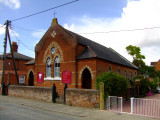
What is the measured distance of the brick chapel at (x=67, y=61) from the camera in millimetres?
18875

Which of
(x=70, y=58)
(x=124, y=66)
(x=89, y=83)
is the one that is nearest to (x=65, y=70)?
(x=70, y=58)

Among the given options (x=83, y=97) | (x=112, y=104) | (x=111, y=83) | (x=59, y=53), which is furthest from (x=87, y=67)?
(x=112, y=104)

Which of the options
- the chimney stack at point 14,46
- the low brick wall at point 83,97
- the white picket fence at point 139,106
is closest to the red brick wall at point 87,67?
the low brick wall at point 83,97

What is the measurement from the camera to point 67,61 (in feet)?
66.2

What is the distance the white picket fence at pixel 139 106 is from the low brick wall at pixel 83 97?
39.9 inches

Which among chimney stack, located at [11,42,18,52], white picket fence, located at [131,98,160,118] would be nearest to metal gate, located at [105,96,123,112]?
white picket fence, located at [131,98,160,118]

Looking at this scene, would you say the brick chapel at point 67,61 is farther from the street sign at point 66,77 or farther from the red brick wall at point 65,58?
the street sign at point 66,77

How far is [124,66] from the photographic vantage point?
27516 millimetres

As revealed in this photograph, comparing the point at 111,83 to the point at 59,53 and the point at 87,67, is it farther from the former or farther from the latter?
the point at 59,53

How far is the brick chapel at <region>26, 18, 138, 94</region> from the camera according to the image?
18875mm

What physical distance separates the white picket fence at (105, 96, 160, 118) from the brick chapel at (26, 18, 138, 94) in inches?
234

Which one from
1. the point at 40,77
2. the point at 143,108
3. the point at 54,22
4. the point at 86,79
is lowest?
the point at 143,108

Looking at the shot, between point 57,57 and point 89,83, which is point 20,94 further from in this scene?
point 89,83

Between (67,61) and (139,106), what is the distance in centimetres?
1129
